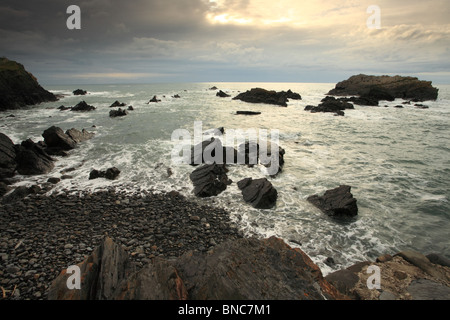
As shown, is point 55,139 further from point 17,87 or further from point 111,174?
point 17,87

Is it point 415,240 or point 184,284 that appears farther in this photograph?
point 415,240

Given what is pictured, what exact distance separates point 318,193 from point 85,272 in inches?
532

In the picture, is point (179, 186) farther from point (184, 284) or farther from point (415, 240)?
point (415, 240)

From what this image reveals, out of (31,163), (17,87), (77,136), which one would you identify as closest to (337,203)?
(31,163)

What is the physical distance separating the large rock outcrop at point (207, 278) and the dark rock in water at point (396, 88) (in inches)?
3875

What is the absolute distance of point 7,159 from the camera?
52.8 feet

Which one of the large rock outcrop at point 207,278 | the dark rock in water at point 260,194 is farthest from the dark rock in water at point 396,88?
the large rock outcrop at point 207,278

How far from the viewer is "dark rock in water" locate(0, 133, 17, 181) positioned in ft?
50.0

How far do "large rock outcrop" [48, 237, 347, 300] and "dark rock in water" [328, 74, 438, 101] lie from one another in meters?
98.4

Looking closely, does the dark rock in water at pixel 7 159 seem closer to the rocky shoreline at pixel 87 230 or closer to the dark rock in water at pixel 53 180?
the dark rock in water at pixel 53 180

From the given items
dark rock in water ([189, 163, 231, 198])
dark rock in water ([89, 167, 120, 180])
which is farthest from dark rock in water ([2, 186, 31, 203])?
dark rock in water ([189, 163, 231, 198])

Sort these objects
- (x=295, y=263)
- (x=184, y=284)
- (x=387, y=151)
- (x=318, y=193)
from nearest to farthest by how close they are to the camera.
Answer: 1. (x=184, y=284)
2. (x=295, y=263)
3. (x=318, y=193)
4. (x=387, y=151)
